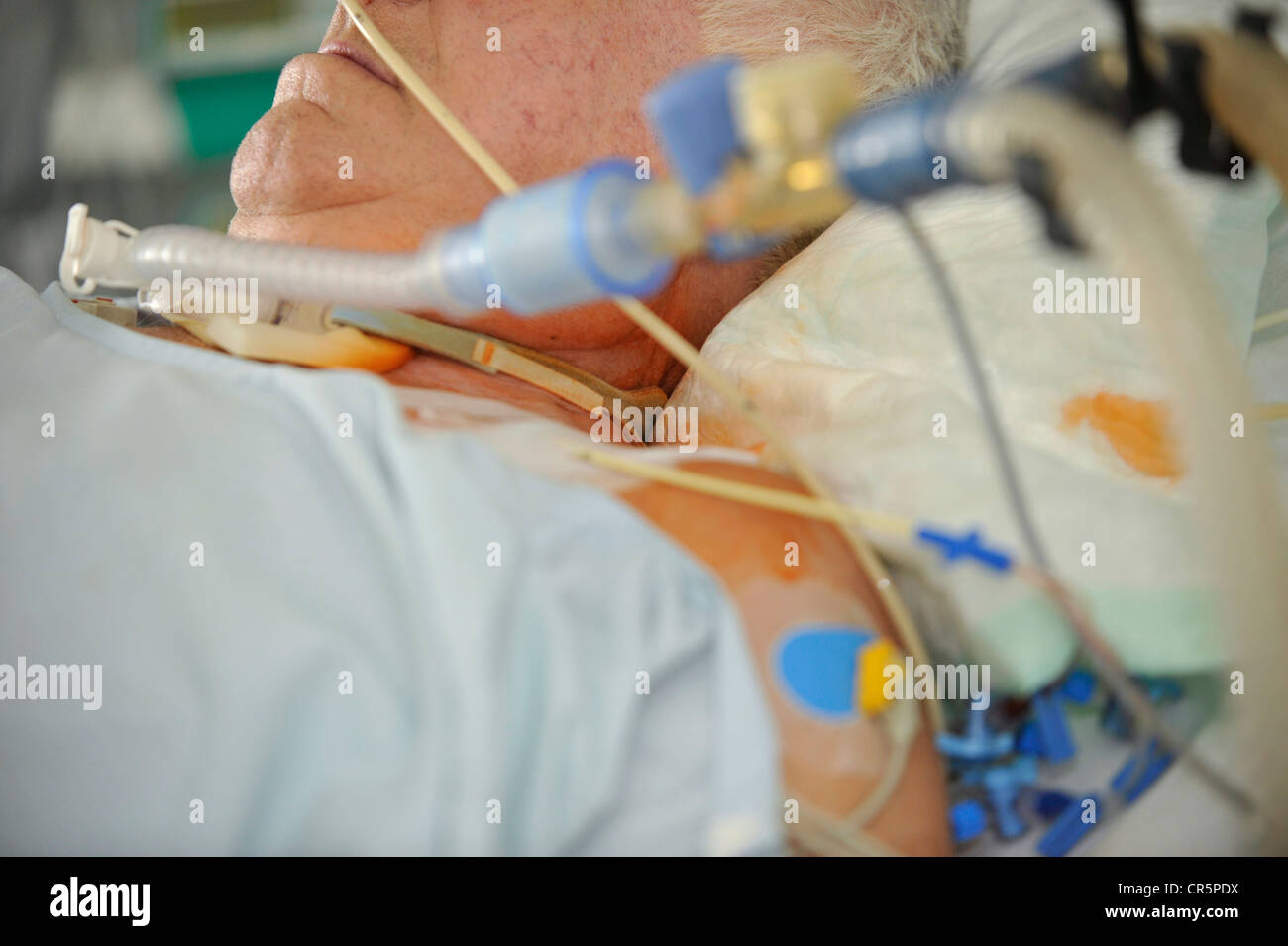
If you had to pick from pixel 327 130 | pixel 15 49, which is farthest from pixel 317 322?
pixel 15 49

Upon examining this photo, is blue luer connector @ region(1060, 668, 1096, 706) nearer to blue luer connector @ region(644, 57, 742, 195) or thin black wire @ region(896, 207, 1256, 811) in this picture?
thin black wire @ region(896, 207, 1256, 811)

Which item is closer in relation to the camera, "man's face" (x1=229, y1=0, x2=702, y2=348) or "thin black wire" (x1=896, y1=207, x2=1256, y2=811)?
"thin black wire" (x1=896, y1=207, x2=1256, y2=811)

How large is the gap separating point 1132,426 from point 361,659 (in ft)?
2.18

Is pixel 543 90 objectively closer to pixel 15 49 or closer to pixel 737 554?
pixel 737 554

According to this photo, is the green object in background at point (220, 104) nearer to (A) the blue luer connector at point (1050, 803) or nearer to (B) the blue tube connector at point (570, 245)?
(B) the blue tube connector at point (570, 245)

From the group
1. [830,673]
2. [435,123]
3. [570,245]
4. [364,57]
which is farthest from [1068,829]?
[364,57]

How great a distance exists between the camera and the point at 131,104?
68.6 inches

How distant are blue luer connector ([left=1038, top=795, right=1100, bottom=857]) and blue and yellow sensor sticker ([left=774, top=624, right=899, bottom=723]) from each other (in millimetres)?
155

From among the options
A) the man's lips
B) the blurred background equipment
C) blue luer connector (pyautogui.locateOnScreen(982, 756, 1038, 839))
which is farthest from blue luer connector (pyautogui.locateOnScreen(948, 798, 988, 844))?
the blurred background equipment

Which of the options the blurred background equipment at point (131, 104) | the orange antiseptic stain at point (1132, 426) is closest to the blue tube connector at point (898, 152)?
the orange antiseptic stain at point (1132, 426)

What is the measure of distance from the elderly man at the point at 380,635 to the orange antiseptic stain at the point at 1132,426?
319 millimetres

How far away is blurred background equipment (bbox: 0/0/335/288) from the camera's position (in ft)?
5.44

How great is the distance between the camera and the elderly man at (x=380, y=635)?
53 centimetres
